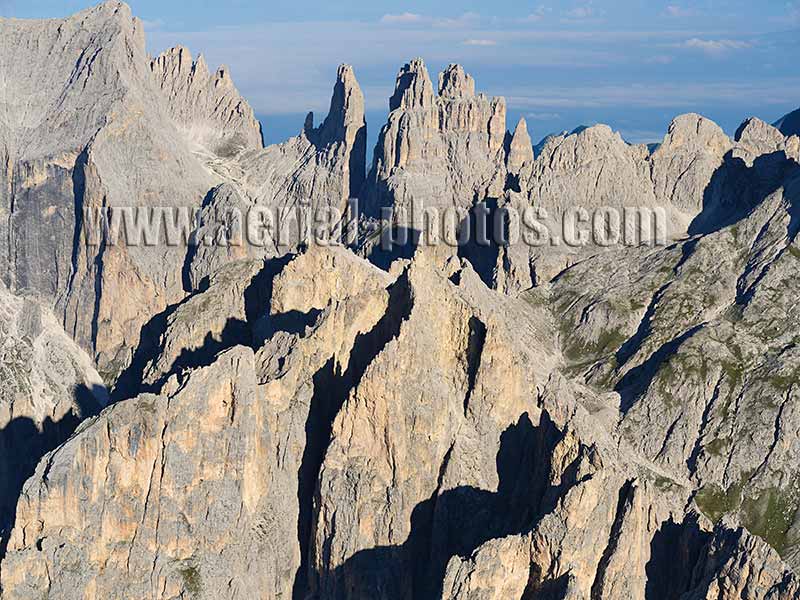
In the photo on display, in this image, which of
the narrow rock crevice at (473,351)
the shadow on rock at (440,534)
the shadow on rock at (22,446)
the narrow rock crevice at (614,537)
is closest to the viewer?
the narrow rock crevice at (614,537)

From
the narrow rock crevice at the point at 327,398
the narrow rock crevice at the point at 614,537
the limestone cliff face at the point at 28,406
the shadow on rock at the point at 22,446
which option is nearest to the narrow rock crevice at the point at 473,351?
the narrow rock crevice at the point at 327,398

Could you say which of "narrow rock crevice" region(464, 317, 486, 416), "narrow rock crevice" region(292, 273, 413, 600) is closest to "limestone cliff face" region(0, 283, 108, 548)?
"narrow rock crevice" region(292, 273, 413, 600)

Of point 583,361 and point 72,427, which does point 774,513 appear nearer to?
point 583,361

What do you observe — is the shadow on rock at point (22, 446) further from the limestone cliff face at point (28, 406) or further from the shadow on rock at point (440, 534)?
the shadow on rock at point (440, 534)

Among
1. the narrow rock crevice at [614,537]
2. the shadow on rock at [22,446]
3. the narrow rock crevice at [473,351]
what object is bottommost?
the shadow on rock at [22,446]

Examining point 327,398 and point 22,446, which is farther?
point 22,446

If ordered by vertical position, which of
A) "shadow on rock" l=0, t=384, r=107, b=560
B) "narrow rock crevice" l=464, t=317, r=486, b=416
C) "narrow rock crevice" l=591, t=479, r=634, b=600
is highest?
"narrow rock crevice" l=464, t=317, r=486, b=416

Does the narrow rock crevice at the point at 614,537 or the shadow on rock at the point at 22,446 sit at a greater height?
the narrow rock crevice at the point at 614,537

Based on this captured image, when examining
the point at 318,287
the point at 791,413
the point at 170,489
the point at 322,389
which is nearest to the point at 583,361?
the point at 791,413

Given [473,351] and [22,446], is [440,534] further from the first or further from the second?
[22,446]

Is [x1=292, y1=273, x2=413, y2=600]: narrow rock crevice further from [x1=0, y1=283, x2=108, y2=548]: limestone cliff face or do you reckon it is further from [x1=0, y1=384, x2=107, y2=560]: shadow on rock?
[x1=0, y1=283, x2=108, y2=548]: limestone cliff face

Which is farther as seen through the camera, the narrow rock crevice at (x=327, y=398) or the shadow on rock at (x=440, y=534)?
the narrow rock crevice at (x=327, y=398)

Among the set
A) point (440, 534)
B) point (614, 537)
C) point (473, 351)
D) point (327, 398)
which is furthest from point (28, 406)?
point (614, 537)

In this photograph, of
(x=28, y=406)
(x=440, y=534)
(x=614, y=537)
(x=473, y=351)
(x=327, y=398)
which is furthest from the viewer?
(x=28, y=406)
